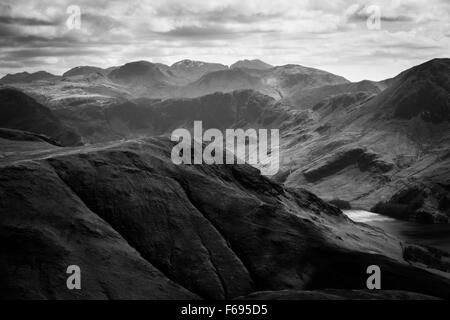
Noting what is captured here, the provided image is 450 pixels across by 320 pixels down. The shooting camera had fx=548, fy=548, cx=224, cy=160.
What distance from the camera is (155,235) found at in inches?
4252

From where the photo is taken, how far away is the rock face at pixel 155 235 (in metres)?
91.7

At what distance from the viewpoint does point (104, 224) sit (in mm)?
103375

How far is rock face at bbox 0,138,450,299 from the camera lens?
301 ft

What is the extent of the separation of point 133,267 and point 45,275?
1567 cm

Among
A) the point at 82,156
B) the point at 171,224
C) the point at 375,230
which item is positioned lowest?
Answer: the point at 375,230
